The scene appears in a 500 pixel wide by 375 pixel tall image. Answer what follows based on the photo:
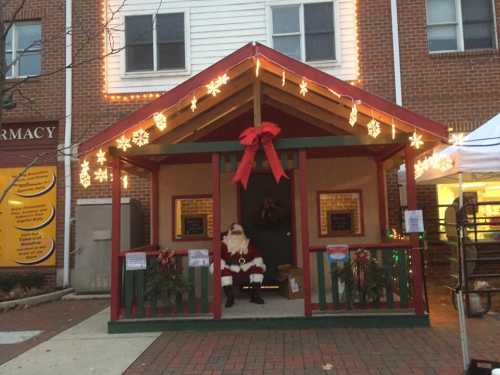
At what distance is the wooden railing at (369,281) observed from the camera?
22.0 feet

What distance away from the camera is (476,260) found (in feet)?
22.7

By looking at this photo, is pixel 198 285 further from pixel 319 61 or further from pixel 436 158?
pixel 319 61

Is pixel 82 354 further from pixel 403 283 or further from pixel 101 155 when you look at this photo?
pixel 403 283

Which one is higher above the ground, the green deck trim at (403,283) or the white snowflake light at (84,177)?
the white snowflake light at (84,177)

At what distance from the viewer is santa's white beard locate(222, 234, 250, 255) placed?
25.3ft

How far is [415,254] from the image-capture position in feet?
22.1

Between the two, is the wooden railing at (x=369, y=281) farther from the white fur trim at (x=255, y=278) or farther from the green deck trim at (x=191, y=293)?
the green deck trim at (x=191, y=293)

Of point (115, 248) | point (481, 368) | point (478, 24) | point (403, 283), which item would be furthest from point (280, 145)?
point (478, 24)

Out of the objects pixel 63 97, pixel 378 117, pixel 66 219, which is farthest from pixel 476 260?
pixel 63 97

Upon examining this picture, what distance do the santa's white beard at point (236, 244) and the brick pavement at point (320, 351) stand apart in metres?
1.49

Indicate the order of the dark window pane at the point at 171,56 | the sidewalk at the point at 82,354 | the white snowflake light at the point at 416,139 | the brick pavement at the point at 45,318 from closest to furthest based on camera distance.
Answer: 1. the sidewalk at the point at 82,354
2. the brick pavement at the point at 45,318
3. the white snowflake light at the point at 416,139
4. the dark window pane at the point at 171,56

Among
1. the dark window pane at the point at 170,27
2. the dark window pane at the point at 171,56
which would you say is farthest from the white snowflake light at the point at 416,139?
the dark window pane at the point at 170,27

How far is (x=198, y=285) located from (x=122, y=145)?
118 inches

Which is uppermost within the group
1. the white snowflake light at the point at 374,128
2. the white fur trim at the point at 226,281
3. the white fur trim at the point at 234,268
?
the white snowflake light at the point at 374,128
